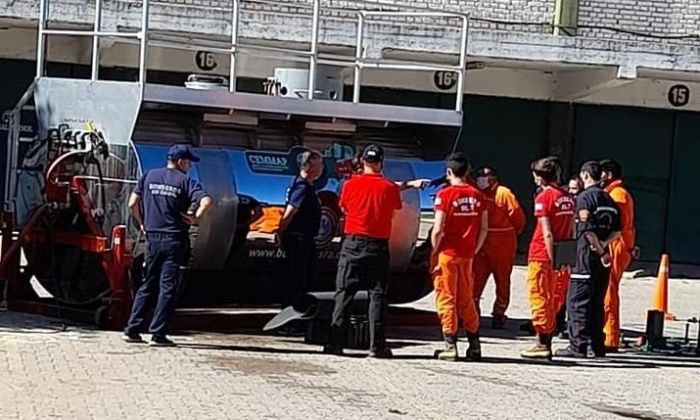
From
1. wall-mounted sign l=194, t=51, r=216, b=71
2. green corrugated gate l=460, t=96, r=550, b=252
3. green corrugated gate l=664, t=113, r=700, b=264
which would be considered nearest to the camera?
wall-mounted sign l=194, t=51, r=216, b=71

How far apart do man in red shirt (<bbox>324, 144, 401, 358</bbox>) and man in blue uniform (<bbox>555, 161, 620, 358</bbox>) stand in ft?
5.80

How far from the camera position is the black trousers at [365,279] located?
1152 cm

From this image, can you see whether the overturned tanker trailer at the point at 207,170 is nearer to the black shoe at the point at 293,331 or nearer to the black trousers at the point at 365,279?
the black shoe at the point at 293,331

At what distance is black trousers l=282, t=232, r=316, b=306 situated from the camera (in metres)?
12.6

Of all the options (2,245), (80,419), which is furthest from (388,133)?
(80,419)

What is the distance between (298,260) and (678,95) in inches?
520

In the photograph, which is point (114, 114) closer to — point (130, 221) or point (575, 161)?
point (130, 221)

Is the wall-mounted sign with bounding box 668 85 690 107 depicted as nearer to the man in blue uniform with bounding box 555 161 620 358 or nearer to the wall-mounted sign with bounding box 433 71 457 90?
the wall-mounted sign with bounding box 433 71 457 90

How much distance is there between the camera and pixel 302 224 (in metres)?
12.5

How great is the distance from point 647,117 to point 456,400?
1510cm

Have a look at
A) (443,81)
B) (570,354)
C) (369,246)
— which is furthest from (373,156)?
(443,81)

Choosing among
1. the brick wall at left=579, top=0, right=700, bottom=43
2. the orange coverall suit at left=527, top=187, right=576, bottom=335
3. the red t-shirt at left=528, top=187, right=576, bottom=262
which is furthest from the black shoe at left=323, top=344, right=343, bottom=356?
the brick wall at left=579, top=0, right=700, bottom=43

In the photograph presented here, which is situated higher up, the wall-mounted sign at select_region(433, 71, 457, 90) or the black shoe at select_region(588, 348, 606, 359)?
the wall-mounted sign at select_region(433, 71, 457, 90)

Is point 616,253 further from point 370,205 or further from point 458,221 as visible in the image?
point 370,205
